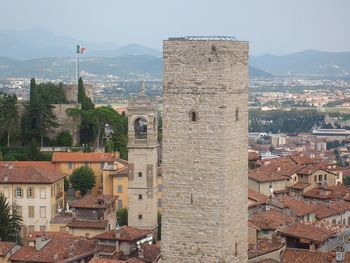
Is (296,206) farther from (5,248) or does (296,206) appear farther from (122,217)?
(5,248)

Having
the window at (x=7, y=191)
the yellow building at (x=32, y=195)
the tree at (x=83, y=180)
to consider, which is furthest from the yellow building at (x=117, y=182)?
the window at (x=7, y=191)

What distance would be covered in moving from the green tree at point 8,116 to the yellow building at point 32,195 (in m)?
11.2

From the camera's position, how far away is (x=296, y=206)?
1423 inches

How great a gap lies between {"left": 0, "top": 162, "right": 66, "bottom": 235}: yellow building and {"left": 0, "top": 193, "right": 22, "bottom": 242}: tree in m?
1.79

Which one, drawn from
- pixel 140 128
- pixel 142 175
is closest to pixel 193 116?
pixel 142 175

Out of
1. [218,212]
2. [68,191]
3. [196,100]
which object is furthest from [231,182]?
[68,191]

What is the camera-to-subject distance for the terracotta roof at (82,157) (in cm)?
4844

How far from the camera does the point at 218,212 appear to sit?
59.7 ft

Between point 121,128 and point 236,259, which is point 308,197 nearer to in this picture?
point 121,128

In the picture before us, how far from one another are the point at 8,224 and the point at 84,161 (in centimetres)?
1253

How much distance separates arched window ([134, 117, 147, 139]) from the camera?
4003 centimetres

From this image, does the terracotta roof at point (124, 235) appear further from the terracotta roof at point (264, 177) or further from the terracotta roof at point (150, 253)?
the terracotta roof at point (264, 177)

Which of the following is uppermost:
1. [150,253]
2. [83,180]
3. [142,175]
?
[142,175]

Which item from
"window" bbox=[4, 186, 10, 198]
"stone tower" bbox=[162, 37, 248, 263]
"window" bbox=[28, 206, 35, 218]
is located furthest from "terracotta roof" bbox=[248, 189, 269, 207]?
"stone tower" bbox=[162, 37, 248, 263]
